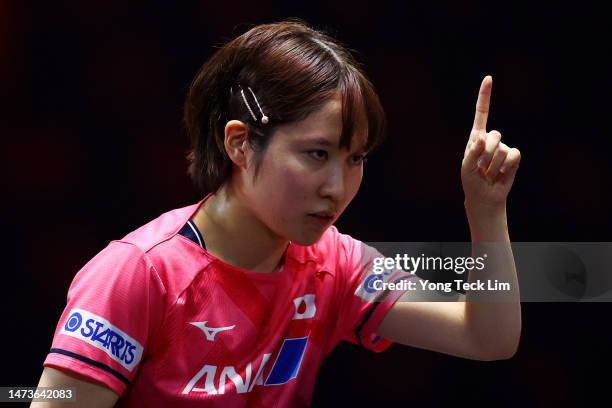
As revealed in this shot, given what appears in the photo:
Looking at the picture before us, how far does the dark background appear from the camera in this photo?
202cm

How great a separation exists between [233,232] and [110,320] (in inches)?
11.0

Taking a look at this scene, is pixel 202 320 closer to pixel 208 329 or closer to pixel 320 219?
pixel 208 329

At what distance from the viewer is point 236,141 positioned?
1403 mm

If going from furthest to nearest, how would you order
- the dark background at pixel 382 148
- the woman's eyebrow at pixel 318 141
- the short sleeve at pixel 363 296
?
1. the dark background at pixel 382 148
2. the short sleeve at pixel 363 296
3. the woman's eyebrow at pixel 318 141

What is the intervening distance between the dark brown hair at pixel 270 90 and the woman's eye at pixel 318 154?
3 cm

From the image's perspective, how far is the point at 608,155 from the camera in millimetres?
2148

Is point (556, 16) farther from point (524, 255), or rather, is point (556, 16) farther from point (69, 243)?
point (69, 243)

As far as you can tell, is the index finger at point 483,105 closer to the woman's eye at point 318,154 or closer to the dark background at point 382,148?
the woman's eye at point 318,154

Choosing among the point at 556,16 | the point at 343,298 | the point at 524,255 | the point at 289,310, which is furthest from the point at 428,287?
the point at 556,16

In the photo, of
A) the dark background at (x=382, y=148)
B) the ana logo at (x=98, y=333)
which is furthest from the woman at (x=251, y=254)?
the dark background at (x=382, y=148)

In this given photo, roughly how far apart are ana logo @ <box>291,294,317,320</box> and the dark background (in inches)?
26.4

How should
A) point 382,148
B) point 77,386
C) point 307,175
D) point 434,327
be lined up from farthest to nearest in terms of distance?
point 382,148 < point 434,327 < point 307,175 < point 77,386

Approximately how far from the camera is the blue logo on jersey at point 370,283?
5.25 feet

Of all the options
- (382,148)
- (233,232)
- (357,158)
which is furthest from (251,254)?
(382,148)
